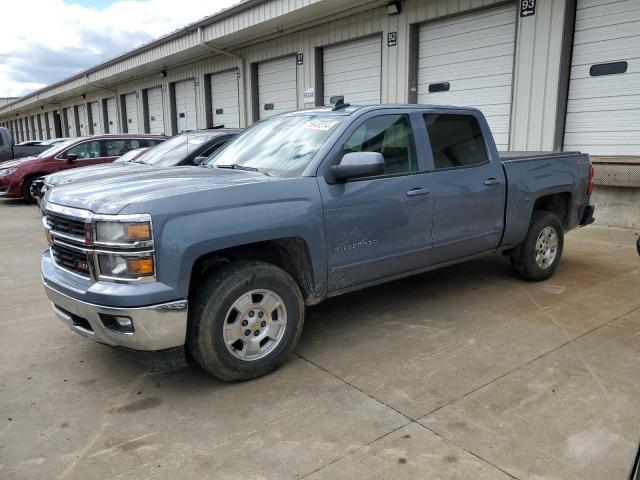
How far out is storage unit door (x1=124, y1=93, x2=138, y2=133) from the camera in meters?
25.9

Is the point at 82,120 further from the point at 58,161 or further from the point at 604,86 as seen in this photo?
the point at 604,86

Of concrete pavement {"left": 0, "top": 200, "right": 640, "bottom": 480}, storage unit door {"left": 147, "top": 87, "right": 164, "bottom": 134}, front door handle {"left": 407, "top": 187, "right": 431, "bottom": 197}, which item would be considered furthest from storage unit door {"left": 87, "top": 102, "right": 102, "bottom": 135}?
front door handle {"left": 407, "top": 187, "right": 431, "bottom": 197}

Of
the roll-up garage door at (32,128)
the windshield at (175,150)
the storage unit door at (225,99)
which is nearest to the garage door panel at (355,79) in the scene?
the storage unit door at (225,99)

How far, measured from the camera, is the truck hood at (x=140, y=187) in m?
3.19

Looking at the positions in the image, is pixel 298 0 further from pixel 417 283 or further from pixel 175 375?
pixel 175 375

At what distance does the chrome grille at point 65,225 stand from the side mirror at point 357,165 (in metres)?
1.73

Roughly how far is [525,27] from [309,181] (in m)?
7.64

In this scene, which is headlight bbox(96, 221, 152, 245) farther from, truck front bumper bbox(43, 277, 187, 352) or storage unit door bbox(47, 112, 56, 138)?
storage unit door bbox(47, 112, 56, 138)

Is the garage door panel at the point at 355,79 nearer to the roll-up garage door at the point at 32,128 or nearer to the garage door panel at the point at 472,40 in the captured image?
the garage door panel at the point at 472,40

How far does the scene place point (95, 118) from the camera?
31.8m

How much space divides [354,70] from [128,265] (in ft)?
37.3

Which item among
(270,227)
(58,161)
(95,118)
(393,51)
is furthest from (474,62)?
(95,118)

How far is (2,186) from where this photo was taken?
1305cm

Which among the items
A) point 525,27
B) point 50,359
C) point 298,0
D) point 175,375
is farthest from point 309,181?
point 298,0
